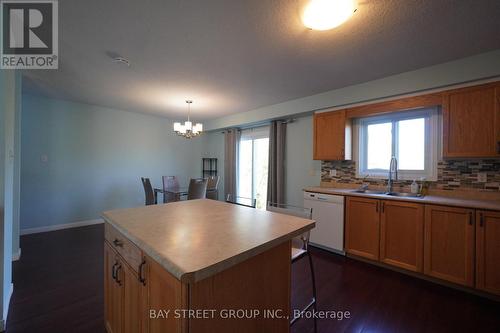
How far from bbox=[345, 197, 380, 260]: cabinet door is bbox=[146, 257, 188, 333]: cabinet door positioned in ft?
8.31

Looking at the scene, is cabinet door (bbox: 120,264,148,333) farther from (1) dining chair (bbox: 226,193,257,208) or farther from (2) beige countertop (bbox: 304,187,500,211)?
(2) beige countertop (bbox: 304,187,500,211)

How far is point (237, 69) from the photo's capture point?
2.53 m

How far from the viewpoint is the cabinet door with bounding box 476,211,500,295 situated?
186 cm

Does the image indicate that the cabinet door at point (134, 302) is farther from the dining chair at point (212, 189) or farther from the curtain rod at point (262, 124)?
the curtain rod at point (262, 124)

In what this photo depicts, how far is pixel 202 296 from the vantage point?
0.77 metres

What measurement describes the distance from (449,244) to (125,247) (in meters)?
2.86

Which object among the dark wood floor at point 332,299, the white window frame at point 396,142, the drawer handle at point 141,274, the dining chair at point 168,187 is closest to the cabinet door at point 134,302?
the drawer handle at point 141,274

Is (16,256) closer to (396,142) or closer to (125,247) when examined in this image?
(125,247)

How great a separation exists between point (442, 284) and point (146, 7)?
3.74 metres

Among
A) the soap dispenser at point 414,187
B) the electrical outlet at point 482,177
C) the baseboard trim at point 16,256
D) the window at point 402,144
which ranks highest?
the window at point 402,144

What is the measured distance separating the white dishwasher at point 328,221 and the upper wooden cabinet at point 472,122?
133 cm

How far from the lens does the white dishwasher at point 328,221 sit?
284cm

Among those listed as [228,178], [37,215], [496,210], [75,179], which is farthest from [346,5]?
[37,215]

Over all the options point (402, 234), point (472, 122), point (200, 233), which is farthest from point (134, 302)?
point (472, 122)
